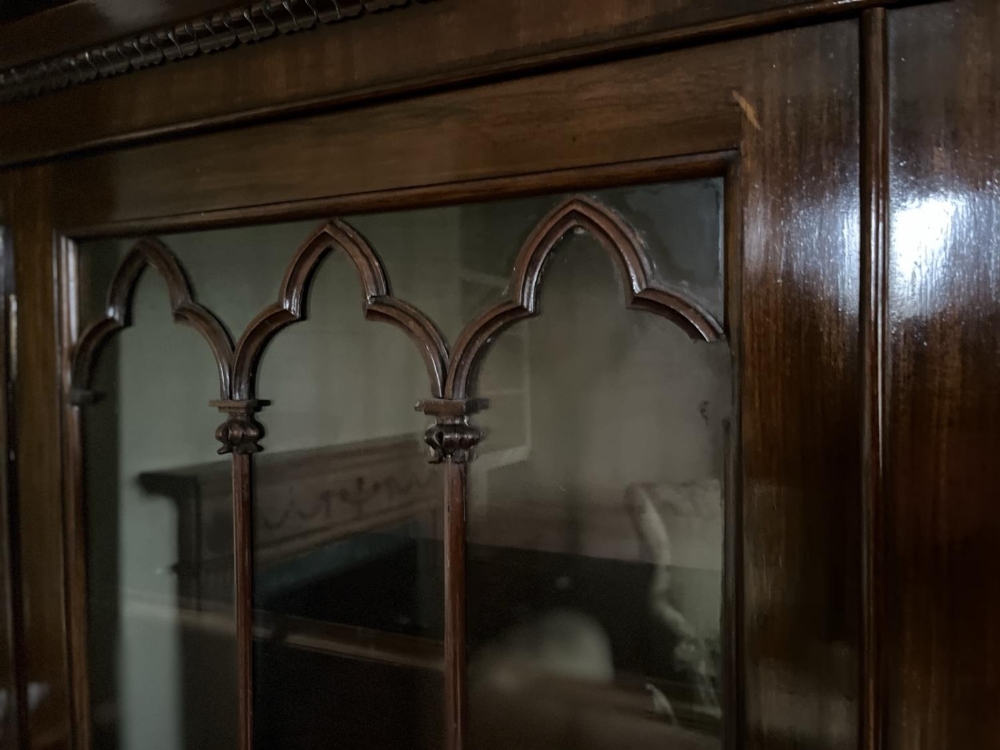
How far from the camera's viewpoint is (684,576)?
1.45 ft

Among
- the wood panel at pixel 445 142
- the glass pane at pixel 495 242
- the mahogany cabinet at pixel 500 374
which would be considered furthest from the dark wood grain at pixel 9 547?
the glass pane at pixel 495 242

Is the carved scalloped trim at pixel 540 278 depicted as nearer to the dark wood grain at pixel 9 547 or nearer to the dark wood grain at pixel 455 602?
the dark wood grain at pixel 455 602

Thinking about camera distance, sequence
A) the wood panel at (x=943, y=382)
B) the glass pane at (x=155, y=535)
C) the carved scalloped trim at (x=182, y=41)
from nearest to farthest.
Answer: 1. the wood panel at (x=943, y=382)
2. the carved scalloped trim at (x=182, y=41)
3. the glass pane at (x=155, y=535)

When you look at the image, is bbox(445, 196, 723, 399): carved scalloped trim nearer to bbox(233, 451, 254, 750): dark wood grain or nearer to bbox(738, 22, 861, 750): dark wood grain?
bbox(738, 22, 861, 750): dark wood grain

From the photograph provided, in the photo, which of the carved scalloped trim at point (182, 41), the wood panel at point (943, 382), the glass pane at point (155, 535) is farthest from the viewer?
the glass pane at point (155, 535)

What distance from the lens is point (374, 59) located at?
1.58ft

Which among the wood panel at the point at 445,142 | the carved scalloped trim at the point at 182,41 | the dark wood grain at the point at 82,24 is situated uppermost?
the dark wood grain at the point at 82,24

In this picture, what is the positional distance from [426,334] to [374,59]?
18 centimetres

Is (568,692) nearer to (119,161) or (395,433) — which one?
(395,433)

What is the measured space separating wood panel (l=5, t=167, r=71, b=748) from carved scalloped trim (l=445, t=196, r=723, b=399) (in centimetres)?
39

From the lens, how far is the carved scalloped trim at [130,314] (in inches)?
22.7

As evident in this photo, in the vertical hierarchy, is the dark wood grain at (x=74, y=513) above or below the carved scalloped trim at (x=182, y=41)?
below

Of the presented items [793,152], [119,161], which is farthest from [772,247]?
[119,161]

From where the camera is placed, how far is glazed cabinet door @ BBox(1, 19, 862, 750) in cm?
39
